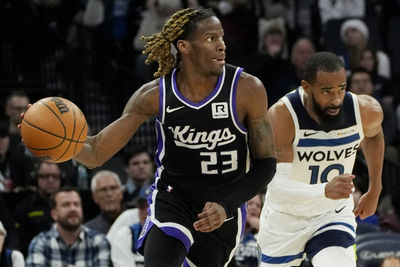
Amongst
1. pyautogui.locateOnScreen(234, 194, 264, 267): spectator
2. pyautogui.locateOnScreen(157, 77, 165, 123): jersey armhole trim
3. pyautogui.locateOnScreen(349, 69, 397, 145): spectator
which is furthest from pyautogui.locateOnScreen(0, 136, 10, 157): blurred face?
pyautogui.locateOnScreen(157, 77, 165, 123): jersey armhole trim

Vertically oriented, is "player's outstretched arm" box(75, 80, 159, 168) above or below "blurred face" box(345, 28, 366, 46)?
below

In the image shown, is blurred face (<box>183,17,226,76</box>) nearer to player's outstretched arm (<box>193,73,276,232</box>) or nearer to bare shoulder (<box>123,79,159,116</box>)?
player's outstretched arm (<box>193,73,276,232</box>)

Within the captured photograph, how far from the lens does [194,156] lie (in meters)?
5.66

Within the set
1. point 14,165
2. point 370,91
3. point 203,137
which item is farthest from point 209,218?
point 370,91

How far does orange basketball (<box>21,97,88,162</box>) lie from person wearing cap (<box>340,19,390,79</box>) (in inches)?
265

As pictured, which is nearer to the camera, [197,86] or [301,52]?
[197,86]

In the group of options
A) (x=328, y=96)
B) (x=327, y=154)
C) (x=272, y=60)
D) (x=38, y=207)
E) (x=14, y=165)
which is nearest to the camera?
(x=328, y=96)

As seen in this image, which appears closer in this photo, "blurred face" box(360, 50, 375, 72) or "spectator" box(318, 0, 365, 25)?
"blurred face" box(360, 50, 375, 72)

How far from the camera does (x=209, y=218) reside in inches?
204

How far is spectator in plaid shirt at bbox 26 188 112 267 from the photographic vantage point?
27.7ft

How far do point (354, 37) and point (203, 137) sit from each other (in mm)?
6505

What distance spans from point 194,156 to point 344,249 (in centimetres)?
125

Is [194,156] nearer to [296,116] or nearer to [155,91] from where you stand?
[155,91]

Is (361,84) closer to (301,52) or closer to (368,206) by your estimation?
(301,52)
